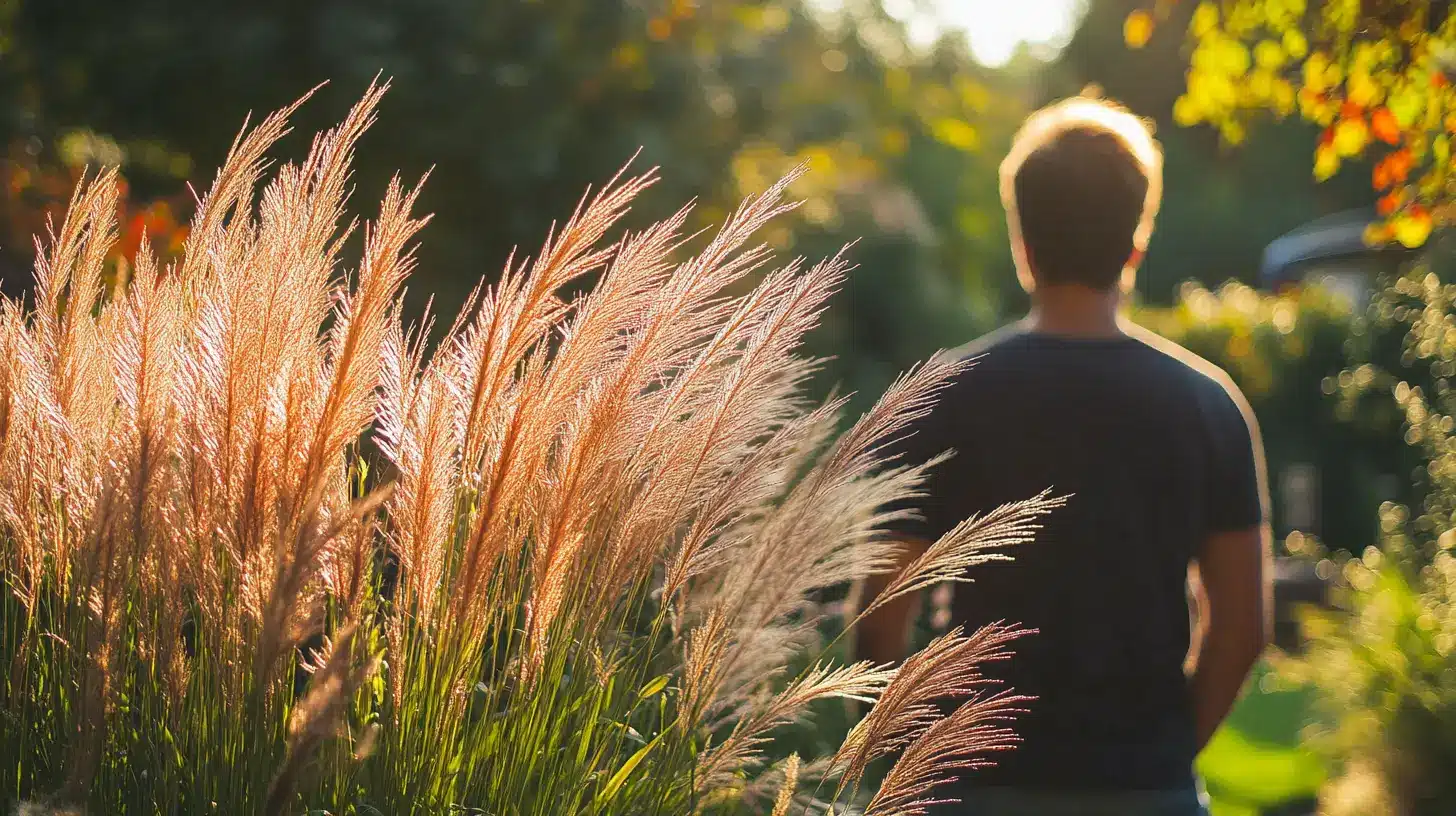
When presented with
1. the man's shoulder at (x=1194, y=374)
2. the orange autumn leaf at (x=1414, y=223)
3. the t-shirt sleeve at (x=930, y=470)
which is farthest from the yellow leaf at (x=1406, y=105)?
the t-shirt sleeve at (x=930, y=470)

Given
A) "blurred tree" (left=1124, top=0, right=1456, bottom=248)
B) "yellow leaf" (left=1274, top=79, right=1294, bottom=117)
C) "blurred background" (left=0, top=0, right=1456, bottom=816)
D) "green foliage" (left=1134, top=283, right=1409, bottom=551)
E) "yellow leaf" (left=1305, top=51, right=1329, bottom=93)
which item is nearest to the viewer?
"blurred tree" (left=1124, top=0, right=1456, bottom=248)

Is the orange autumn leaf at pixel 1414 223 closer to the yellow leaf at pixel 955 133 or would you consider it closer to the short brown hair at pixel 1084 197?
the short brown hair at pixel 1084 197

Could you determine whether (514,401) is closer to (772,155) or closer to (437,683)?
(437,683)

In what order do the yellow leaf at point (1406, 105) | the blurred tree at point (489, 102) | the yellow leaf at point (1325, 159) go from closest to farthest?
1. the yellow leaf at point (1406, 105)
2. the yellow leaf at point (1325, 159)
3. the blurred tree at point (489, 102)

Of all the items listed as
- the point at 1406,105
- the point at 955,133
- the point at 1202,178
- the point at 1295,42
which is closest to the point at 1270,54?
the point at 1295,42

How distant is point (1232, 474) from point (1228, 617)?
10.7 inches

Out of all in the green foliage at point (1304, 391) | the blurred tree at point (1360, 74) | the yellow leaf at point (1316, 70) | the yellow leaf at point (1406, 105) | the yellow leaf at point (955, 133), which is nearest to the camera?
the blurred tree at point (1360, 74)

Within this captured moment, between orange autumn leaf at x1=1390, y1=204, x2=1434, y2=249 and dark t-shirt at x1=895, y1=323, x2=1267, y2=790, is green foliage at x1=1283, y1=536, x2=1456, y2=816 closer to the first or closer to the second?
orange autumn leaf at x1=1390, y1=204, x2=1434, y2=249

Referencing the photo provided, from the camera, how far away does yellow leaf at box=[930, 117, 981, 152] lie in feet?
91.8

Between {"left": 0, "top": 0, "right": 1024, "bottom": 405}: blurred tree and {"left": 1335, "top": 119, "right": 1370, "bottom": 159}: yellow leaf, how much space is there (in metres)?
5.26

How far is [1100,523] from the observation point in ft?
7.34

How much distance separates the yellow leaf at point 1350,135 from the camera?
4.13 metres

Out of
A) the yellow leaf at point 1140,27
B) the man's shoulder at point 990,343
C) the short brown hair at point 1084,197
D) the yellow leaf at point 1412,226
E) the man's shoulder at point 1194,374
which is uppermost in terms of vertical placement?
the yellow leaf at point 1140,27

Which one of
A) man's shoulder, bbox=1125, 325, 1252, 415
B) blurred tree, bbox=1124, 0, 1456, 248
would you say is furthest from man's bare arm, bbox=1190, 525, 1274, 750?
blurred tree, bbox=1124, 0, 1456, 248
